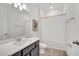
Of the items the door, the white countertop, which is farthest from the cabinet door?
the door

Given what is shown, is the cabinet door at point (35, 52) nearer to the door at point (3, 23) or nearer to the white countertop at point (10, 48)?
the white countertop at point (10, 48)

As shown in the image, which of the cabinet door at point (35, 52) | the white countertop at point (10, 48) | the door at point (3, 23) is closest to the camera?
the white countertop at point (10, 48)

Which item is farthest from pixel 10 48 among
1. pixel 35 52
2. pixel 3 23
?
pixel 35 52

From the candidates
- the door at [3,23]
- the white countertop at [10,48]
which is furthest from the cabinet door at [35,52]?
the door at [3,23]

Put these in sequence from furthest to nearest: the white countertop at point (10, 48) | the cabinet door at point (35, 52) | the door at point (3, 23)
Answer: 1. the cabinet door at point (35, 52)
2. the door at point (3, 23)
3. the white countertop at point (10, 48)

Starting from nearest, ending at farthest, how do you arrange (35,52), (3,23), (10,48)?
(10,48)
(3,23)
(35,52)

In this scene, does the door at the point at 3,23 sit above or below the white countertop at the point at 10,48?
above

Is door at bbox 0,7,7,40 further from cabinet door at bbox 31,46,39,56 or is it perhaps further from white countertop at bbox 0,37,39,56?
cabinet door at bbox 31,46,39,56

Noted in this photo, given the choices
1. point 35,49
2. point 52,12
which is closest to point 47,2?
point 52,12

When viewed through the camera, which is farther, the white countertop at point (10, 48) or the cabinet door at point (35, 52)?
the cabinet door at point (35, 52)

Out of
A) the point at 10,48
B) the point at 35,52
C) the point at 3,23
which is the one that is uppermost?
the point at 3,23

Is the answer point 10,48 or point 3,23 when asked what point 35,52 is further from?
point 3,23

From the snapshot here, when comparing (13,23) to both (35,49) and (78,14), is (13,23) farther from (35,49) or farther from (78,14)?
(78,14)

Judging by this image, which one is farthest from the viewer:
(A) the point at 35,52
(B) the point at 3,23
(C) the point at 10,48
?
(A) the point at 35,52
